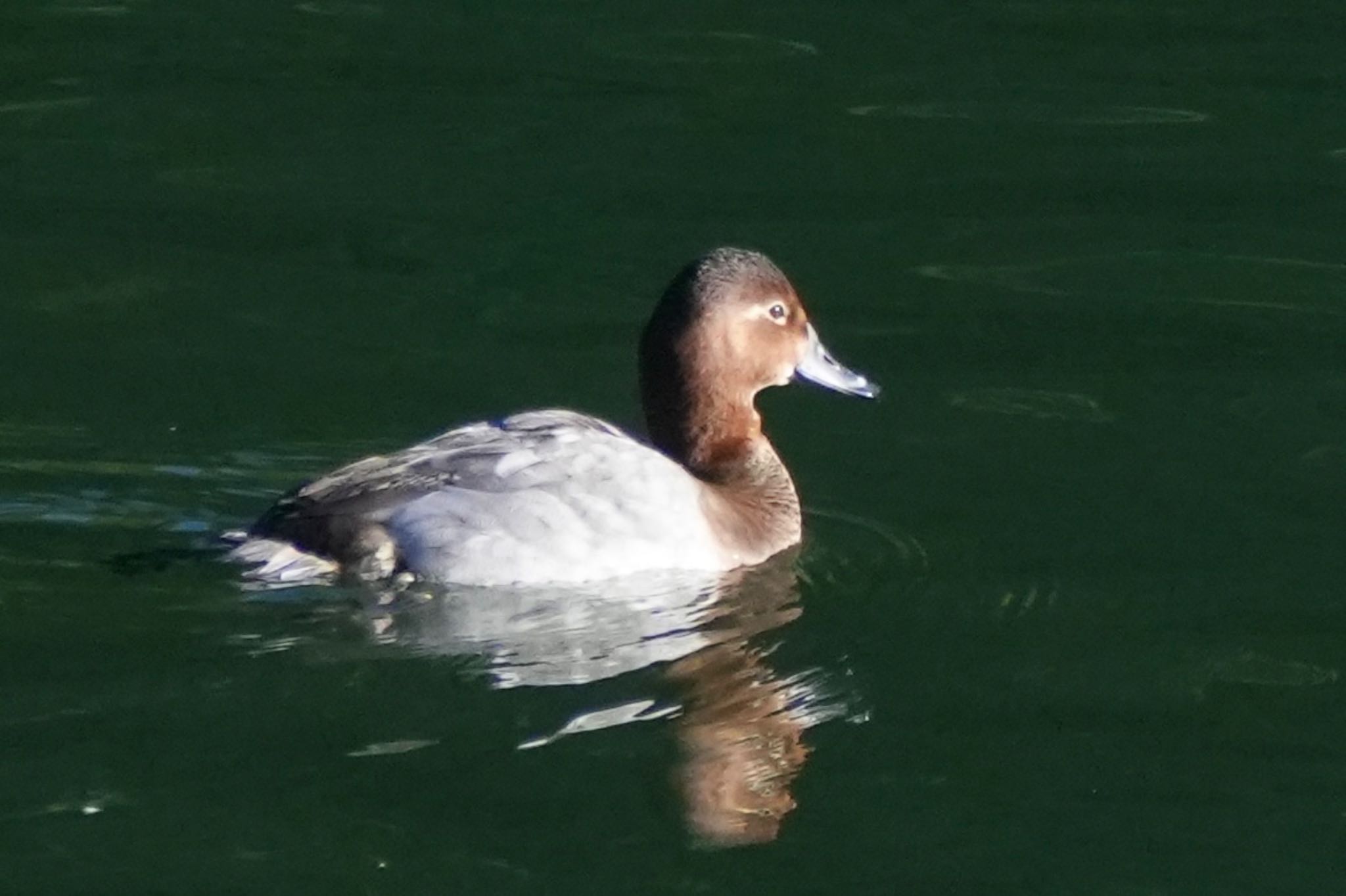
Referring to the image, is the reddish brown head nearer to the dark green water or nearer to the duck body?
the dark green water

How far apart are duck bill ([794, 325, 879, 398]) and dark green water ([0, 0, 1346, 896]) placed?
0.88ft

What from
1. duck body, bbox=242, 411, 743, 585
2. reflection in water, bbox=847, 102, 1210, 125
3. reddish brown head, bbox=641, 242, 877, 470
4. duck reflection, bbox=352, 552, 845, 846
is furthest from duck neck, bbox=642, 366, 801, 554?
reflection in water, bbox=847, 102, 1210, 125

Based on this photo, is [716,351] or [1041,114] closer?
[716,351]

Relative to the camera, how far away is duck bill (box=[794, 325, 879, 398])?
29.7 ft

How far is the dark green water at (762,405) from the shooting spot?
650 centimetres

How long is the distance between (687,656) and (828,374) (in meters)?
1.86

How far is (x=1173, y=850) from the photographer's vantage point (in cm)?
641

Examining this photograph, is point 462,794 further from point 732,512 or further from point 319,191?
point 319,191

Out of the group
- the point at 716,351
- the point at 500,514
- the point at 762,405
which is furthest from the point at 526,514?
the point at 762,405

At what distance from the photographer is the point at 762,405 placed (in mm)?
10031

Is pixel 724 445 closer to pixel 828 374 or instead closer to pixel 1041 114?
pixel 828 374

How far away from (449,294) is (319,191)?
4.27 ft

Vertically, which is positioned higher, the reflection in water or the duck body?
the reflection in water

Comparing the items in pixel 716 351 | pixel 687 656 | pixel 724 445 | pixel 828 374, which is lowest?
pixel 687 656
